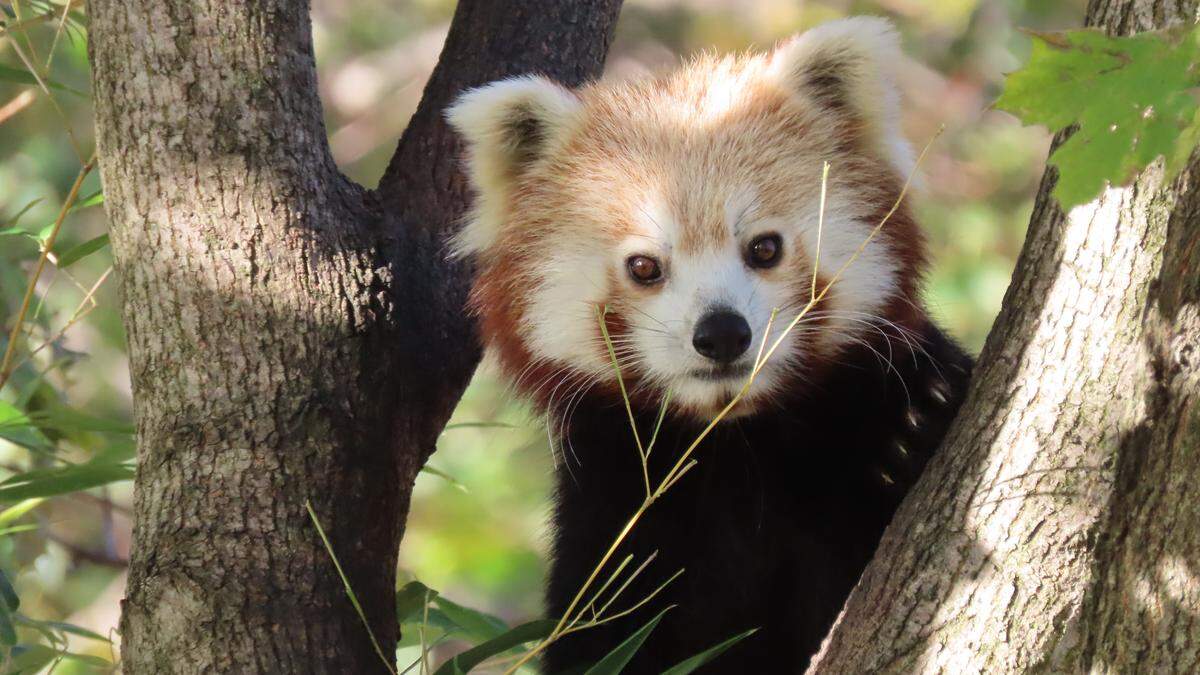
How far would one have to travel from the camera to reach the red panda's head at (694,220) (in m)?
2.46

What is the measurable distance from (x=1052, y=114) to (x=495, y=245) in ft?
5.33

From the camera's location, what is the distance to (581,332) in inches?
103

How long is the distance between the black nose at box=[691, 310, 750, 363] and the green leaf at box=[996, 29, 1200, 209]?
1.04 meters

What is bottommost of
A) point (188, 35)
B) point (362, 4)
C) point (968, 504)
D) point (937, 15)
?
point (968, 504)

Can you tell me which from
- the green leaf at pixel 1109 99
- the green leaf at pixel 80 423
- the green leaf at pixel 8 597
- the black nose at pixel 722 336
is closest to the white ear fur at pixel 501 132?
the black nose at pixel 722 336

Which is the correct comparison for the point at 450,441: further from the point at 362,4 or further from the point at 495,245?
the point at 495,245

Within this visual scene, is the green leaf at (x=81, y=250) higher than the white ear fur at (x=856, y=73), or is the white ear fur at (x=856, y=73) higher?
the green leaf at (x=81, y=250)

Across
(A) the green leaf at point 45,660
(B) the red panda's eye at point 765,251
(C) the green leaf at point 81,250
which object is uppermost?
(C) the green leaf at point 81,250

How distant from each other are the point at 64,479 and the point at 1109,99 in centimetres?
200

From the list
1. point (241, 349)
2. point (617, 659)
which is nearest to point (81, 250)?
point (241, 349)

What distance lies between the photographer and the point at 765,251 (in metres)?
2.51

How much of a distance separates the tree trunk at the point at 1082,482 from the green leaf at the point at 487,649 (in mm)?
745

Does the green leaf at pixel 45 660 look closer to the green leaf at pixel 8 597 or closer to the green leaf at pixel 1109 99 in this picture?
the green leaf at pixel 8 597

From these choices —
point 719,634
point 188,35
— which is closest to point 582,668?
point 719,634
